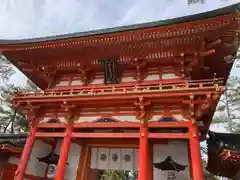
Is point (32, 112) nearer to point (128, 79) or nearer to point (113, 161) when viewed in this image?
point (113, 161)

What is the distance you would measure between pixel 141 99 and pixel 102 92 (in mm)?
1459

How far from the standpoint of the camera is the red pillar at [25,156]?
710 centimetres

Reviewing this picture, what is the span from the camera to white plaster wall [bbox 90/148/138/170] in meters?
8.26

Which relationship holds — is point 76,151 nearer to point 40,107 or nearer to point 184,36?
point 40,107

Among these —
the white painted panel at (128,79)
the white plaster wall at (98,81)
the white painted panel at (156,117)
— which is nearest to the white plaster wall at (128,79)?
the white painted panel at (128,79)

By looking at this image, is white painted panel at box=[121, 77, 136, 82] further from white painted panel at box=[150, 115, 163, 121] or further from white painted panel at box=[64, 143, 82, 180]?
white painted panel at box=[64, 143, 82, 180]

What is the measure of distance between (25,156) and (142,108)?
480 cm

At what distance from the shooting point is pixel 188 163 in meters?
7.15

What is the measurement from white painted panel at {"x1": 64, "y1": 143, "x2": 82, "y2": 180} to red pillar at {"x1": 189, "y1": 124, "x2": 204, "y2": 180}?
16.0ft

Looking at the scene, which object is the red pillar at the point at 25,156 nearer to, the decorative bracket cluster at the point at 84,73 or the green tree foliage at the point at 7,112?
the decorative bracket cluster at the point at 84,73

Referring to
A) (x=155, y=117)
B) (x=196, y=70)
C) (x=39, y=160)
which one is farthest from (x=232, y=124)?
(x=39, y=160)

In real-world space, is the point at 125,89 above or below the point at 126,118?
above

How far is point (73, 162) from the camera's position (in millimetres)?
8461

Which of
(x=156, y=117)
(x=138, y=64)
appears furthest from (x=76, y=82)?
(x=156, y=117)
